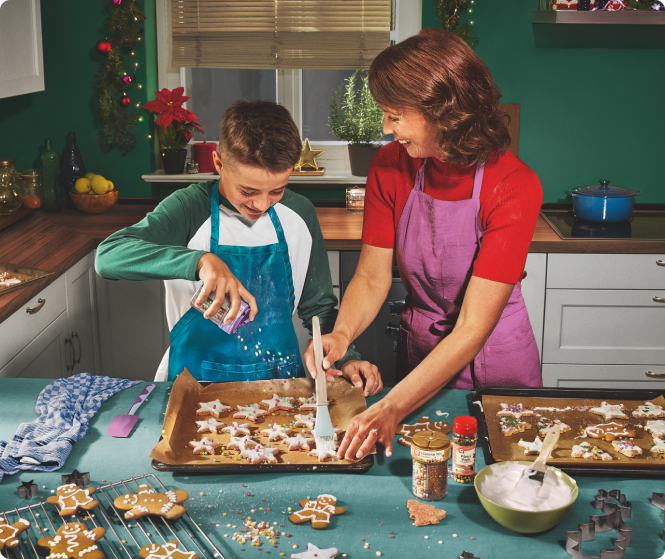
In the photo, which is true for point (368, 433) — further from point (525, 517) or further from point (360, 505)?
point (525, 517)

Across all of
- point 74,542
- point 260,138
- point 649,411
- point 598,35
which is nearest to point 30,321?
point 260,138

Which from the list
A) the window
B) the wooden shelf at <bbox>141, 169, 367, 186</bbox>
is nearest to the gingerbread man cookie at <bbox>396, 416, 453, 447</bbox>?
the wooden shelf at <bbox>141, 169, 367, 186</bbox>

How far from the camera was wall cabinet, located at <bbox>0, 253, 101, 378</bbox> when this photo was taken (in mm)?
2148

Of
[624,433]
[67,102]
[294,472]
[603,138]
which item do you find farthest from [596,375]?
[67,102]

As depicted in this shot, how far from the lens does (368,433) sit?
1.29 metres

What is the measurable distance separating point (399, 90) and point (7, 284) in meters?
1.41

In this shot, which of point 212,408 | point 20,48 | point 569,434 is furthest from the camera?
point 20,48

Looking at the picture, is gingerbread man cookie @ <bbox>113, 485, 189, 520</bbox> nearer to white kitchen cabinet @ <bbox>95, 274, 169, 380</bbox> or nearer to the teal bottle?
white kitchen cabinet @ <bbox>95, 274, 169, 380</bbox>

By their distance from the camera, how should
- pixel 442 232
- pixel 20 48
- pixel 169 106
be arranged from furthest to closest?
pixel 169 106 → pixel 20 48 → pixel 442 232

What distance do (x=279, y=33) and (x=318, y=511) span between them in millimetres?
2544

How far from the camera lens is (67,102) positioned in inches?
126

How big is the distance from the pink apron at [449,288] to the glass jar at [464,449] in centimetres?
51

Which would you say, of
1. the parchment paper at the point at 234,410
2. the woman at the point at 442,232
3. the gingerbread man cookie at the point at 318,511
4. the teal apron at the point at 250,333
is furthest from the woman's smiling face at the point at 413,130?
the gingerbread man cookie at the point at 318,511

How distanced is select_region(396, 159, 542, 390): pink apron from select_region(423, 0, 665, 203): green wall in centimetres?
166
